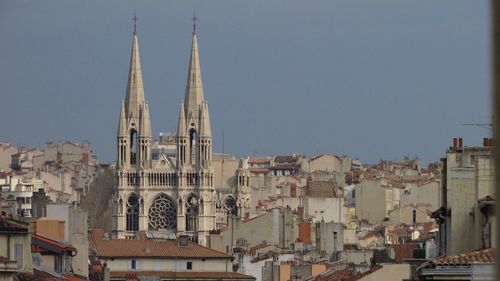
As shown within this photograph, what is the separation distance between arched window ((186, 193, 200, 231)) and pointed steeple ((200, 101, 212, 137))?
4.32 meters

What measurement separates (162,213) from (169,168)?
4.09 meters

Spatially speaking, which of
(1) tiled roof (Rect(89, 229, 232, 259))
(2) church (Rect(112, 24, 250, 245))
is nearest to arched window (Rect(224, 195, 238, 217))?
(2) church (Rect(112, 24, 250, 245))

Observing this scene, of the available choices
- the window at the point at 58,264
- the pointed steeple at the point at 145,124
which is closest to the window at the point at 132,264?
the window at the point at 58,264

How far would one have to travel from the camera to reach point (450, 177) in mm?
35406

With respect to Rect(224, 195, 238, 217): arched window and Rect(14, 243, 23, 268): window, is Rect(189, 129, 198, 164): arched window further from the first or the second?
Rect(14, 243, 23, 268): window

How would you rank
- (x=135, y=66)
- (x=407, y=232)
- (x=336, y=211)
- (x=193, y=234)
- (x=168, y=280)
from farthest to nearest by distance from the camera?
1. (x=135, y=66)
2. (x=193, y=234)
3. (x=336, y=211)
4. (x=407, y=232)
5. (x=168, y=280)

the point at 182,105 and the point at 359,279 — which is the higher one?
the point at 182,105

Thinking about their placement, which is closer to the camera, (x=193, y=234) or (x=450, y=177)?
(x=450, y=177)

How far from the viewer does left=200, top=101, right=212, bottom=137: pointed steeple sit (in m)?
190

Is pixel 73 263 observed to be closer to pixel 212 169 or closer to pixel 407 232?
pixel 407 232

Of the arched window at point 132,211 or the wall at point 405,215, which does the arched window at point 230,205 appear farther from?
the wall at point 405,215

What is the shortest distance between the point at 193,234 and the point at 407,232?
57.5 metres

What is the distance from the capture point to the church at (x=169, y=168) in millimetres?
188500

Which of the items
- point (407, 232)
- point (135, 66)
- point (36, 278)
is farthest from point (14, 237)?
point (135, 66)
